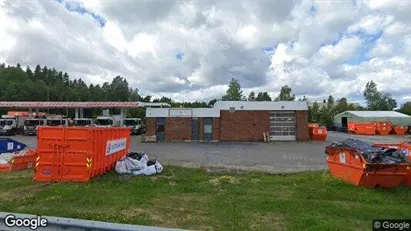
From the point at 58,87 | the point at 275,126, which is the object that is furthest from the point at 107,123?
the point at 58,87

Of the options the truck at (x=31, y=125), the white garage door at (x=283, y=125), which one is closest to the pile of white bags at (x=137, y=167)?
the white garage door at (x=283, y=125)

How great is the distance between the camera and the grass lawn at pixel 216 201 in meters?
6.80

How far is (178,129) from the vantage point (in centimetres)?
3344

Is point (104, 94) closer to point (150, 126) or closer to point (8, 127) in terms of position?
point (8, 127)

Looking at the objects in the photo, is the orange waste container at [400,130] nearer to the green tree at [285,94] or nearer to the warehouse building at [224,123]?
the warehouse building at [224,123]

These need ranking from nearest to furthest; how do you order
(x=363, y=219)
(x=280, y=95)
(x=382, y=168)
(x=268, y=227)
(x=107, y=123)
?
(x=268, y=227), (x=363, y=219), (x=382, y=168), (x=107, y=123), (x=280, y=95)

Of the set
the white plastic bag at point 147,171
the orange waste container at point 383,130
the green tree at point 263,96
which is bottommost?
the white plastic bag at point 147,171

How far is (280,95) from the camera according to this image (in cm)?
8769

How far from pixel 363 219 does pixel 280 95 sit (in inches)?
3249

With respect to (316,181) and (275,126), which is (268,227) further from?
(275,126)

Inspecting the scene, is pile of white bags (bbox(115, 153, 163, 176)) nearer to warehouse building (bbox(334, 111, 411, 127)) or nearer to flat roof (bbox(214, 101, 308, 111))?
flat roof (bbox(214, 101, 308, 111))

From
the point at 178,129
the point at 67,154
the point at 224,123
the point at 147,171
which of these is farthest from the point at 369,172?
the point at 178,129

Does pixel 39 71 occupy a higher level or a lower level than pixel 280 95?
higher

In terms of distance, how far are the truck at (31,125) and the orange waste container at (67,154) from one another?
31.8m
